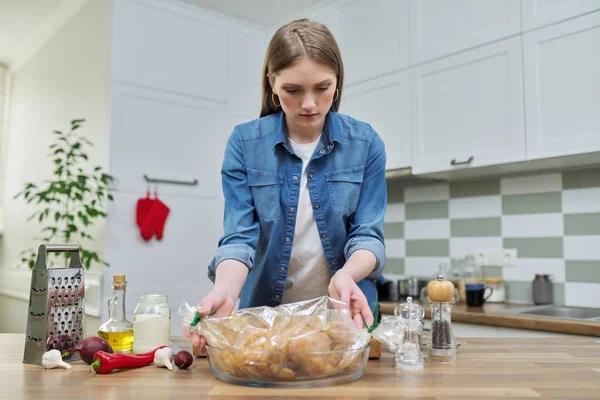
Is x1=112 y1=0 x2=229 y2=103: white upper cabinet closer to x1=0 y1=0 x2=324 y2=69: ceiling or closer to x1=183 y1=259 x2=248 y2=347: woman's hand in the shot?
x1=0 y1=0 x2=324 y2=69: ceiling

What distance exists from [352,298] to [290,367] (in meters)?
0.23

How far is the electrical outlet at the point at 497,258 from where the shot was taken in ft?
8.38

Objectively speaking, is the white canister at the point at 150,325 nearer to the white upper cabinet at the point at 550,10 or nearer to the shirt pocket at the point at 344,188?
the shirt pocket at the point at 344,188

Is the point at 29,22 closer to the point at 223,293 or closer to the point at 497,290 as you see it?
the point at 497,290

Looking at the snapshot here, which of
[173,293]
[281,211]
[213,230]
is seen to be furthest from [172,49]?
[281,211]

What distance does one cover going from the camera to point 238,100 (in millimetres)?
3547

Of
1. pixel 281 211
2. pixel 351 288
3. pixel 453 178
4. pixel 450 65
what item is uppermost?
pixel 450 65

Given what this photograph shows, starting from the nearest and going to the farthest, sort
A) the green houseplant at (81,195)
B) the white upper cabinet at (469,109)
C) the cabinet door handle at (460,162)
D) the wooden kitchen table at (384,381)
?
the wooden kitchen table at (384,381) → the white upper cabinet at (469,109) → the cabinet door handle at (460,162) → the green houseplant at (81,195)

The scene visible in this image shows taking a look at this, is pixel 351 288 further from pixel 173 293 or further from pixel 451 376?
pixel 173 293

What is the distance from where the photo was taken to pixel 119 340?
108 cm

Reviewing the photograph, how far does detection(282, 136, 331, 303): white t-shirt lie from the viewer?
129 centimetres

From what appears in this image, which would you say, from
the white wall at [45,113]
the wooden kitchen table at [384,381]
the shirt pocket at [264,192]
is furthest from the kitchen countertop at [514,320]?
the white wall at [45,113]

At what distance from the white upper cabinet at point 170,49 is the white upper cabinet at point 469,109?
1359mm

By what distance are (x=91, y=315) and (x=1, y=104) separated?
122 inches
